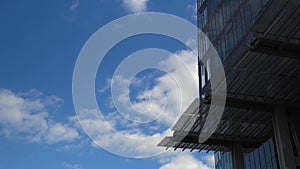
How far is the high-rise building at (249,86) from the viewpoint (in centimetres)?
2111

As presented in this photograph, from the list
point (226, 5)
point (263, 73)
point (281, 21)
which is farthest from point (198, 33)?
point (281, 21)

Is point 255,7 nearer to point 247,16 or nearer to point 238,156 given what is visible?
point 247,16

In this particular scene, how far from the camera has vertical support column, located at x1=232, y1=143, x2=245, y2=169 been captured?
1230 inches

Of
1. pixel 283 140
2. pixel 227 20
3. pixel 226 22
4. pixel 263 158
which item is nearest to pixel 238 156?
pixel 263 158

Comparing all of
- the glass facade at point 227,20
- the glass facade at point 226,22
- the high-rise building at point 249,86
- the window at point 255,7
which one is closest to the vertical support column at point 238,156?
the high-rise building at point 249,86

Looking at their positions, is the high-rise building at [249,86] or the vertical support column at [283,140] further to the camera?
the vertical support column at [283,140]

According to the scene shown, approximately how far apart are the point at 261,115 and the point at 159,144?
7.83m

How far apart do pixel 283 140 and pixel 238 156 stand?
6.00 metres

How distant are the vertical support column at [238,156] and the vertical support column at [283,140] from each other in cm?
507

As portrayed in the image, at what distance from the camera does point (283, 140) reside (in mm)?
26156

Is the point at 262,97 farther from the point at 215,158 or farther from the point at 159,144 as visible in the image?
the point at 215,158

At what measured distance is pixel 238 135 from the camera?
105 feet

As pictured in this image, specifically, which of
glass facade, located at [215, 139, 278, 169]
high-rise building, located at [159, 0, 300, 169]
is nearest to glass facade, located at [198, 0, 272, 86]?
high-rise building, located at [159, 0, 300, 169]

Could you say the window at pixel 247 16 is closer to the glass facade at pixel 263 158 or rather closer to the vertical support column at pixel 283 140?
the vertical support column at pixel 283 140
